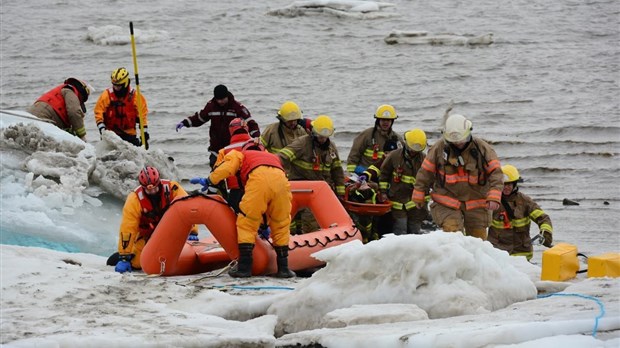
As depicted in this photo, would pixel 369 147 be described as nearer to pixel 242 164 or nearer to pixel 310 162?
pixel 310 162

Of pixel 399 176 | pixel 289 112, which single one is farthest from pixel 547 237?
pixel 289 112

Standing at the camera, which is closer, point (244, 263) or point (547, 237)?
point (244, 263)

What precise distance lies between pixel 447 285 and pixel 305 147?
4.83 m

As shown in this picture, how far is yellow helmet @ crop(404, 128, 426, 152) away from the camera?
41.0 ft

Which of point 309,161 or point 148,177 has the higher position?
point 148,177

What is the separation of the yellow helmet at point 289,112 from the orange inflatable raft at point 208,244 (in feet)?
6.68

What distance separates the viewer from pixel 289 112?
13055 mm

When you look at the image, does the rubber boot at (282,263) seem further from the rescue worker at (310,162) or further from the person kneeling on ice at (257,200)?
the rescue worker at (310,162)

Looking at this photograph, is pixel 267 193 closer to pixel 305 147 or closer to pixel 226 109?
pixel 305 147

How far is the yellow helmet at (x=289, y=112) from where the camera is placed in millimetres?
13008

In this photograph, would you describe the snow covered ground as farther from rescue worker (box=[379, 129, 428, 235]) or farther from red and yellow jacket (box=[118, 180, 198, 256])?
rescue worker (box=[379, 129, 428, 235])

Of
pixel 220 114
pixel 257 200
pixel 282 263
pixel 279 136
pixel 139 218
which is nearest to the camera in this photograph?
pixel 257 200

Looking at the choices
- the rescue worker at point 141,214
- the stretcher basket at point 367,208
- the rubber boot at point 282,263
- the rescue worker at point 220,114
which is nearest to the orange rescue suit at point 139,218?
the rescue worker at point 141,214

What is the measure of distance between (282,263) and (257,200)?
2.33 feet
